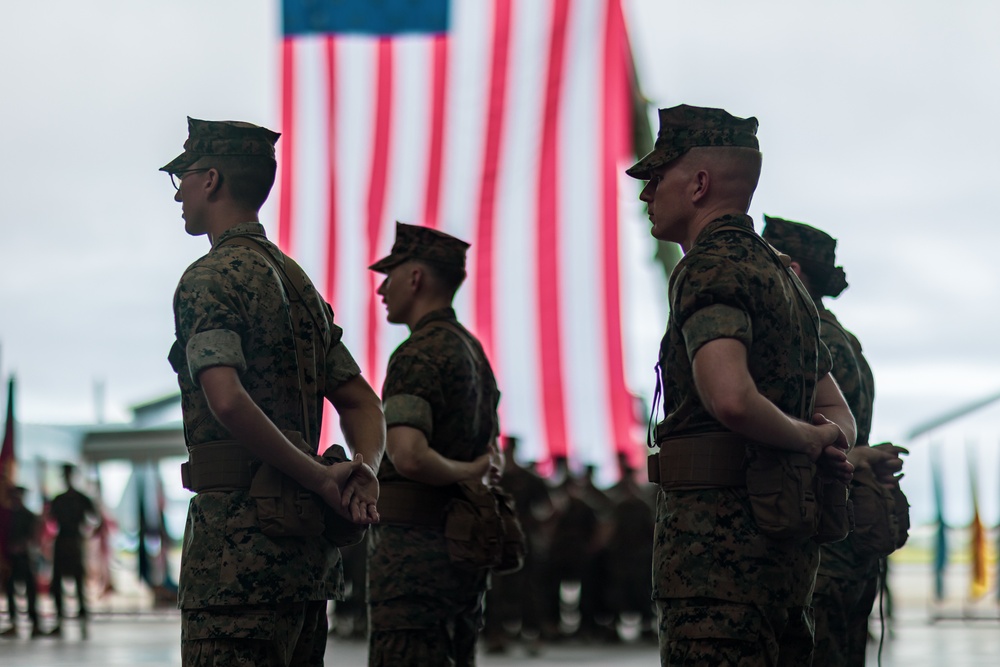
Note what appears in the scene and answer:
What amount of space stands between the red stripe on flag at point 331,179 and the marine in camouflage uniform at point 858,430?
→ 27.1 ft

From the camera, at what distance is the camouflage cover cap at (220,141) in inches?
125

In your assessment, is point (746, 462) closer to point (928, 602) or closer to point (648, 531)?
point (648, 531)

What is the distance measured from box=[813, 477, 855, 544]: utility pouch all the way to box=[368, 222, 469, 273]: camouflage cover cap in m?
2.01

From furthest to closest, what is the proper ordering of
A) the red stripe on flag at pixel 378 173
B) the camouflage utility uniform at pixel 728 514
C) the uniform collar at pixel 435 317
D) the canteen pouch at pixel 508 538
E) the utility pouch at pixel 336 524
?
the red stripe on flag at pixel 378 173, the uniform collar at pixel 435 317, the canteen pouch at pixel 508 538, the utility pouch at pixel 336 524, the camouflage utility uniform at pixel 728 514

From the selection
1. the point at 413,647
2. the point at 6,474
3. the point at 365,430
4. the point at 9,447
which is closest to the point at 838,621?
the point at 413,647

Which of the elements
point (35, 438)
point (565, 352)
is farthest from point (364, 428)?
point (35, 438)

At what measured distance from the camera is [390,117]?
12734 mm

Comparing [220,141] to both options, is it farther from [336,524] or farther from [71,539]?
[71,539]

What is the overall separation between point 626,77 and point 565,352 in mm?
3570

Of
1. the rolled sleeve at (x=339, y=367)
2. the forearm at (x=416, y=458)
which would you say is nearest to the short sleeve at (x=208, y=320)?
the rolled sleeve at (x=339, y=367)

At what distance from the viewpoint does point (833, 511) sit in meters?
3.01

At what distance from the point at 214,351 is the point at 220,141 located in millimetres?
587

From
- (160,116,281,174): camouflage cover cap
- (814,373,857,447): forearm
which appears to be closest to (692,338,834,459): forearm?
(814,373,857,447): forearm

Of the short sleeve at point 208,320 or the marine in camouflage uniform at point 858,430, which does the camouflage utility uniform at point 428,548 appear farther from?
the short sleeve at point 208,320
